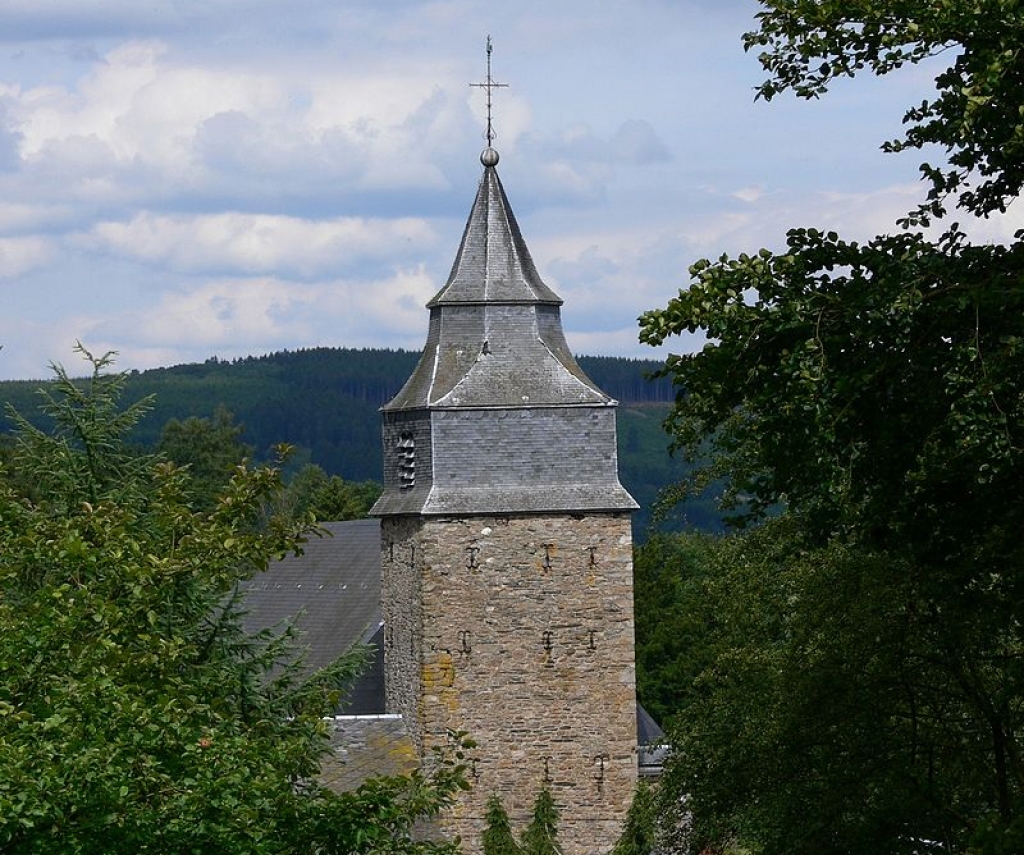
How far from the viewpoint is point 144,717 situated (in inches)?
417

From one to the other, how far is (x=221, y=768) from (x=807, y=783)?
8250 mm

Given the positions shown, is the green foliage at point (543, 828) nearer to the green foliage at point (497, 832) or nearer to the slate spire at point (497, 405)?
the green foliage at point (497, 832)

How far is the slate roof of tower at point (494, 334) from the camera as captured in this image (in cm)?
3105

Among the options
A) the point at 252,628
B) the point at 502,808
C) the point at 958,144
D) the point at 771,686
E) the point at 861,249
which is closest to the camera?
the point at 958,144

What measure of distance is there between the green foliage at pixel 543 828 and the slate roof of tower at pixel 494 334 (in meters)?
6.04

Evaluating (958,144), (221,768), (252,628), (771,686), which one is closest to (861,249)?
Answer: (958,144)

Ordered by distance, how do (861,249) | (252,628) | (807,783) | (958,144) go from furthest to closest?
(252,628) < (807,783) < (861,249) < (958,144)

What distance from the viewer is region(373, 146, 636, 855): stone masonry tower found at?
98.9 ft

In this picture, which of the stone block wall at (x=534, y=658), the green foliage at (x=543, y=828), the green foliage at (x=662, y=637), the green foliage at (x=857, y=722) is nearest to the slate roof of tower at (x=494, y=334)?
the stone block wall at (x=534, y=658)

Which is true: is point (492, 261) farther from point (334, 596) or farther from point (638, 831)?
point (334, 596)

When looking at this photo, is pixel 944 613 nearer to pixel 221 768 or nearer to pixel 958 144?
pixel 958 144

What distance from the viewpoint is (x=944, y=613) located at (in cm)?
1590

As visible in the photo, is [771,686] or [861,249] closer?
[861,249]

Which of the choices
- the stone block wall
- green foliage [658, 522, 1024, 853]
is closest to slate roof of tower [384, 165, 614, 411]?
the stone block wall
